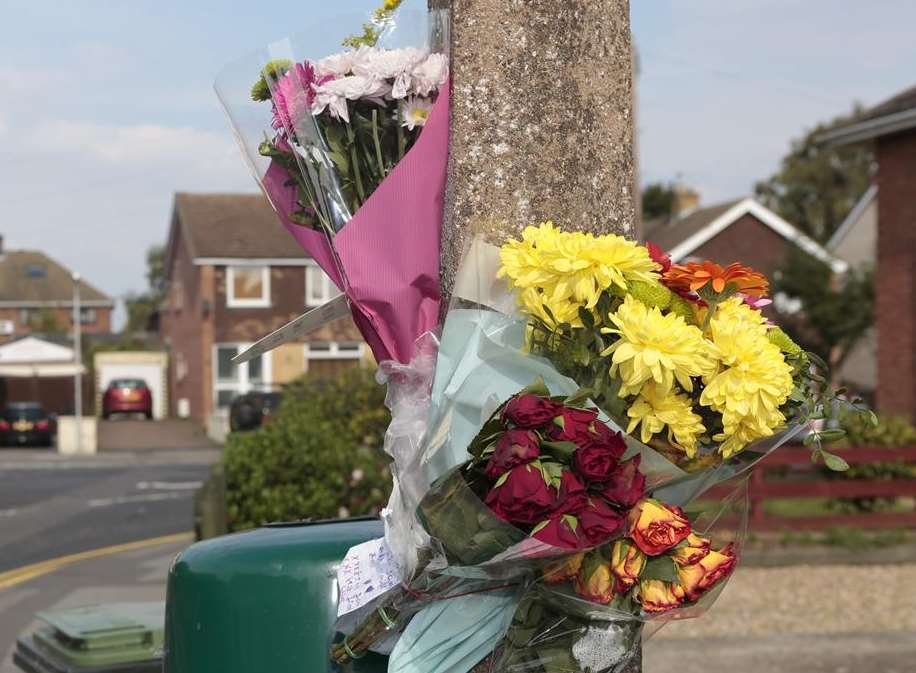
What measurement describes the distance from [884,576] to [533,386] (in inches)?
361

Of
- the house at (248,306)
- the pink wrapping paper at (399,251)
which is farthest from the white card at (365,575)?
the house at (248,306)

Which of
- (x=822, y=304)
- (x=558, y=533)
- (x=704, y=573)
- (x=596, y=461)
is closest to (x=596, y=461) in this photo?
(x=596, y=461)

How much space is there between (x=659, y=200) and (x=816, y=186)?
25.1 ft

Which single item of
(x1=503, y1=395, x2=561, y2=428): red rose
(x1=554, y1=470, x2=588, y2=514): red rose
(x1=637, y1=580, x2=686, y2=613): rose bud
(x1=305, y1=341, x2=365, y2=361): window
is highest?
(x1=305, y1=341, x2=365, y2=361): window

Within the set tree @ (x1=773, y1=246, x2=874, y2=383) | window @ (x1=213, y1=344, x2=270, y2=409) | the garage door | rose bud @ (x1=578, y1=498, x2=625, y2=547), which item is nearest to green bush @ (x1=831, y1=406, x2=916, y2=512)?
rose bud @ (x1=578, y1=498, x2=625, y2=547)

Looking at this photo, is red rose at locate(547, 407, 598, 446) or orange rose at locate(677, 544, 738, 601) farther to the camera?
orange rose at locate(677, 544, 738, 601)

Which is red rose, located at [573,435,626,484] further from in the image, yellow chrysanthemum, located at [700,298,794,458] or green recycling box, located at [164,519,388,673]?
green recycling box, located at [164,519,388,673]

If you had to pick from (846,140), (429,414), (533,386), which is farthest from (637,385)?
(846,140)

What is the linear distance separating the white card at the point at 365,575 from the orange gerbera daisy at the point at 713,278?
78 cm

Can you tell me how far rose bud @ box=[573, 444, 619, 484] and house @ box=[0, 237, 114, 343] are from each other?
65.6m

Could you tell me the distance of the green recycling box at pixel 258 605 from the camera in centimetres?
265

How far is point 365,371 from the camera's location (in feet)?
35.5

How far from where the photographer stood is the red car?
45.8 metres

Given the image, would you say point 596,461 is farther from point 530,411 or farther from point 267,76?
point 267,76
